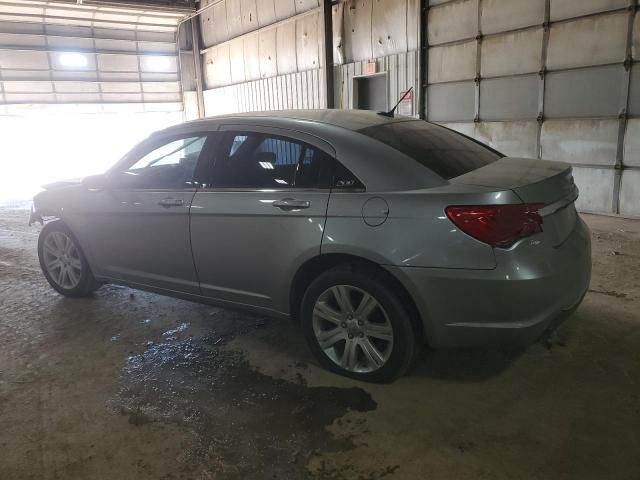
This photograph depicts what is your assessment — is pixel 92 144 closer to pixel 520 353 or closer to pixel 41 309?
pixel 41 309

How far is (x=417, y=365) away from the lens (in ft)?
9.55

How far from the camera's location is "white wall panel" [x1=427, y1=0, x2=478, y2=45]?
8.16m

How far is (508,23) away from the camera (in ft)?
25.2

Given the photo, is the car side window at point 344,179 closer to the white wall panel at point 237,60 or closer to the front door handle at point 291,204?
the front door handle at point 291,204

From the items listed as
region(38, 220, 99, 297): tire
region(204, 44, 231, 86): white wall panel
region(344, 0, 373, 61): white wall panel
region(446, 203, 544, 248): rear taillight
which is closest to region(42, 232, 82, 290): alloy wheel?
region(38, 220, 99, 297): tire

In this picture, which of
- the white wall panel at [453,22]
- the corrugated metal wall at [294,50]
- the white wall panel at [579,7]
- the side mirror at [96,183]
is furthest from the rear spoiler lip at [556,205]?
the corrugated metal wall at [294,50]

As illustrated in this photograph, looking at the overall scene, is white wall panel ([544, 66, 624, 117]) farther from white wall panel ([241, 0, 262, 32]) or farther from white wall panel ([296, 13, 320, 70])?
white wall panel ([241, 0, 262, 32])

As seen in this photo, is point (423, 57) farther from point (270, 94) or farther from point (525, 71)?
point (270, 94)

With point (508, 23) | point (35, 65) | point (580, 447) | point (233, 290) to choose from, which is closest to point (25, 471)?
point (233, 290)

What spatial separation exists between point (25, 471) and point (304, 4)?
38.1 ft

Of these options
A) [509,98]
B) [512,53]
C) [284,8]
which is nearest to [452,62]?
[512,53]

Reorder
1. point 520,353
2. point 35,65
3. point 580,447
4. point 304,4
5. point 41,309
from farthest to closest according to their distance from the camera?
point 35,65
point 304,4
point 41,309
point 520,353
point 580,447

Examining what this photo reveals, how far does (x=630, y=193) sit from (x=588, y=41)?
2179 mm

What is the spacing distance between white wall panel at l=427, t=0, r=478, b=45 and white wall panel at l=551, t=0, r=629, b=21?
1.35 m
